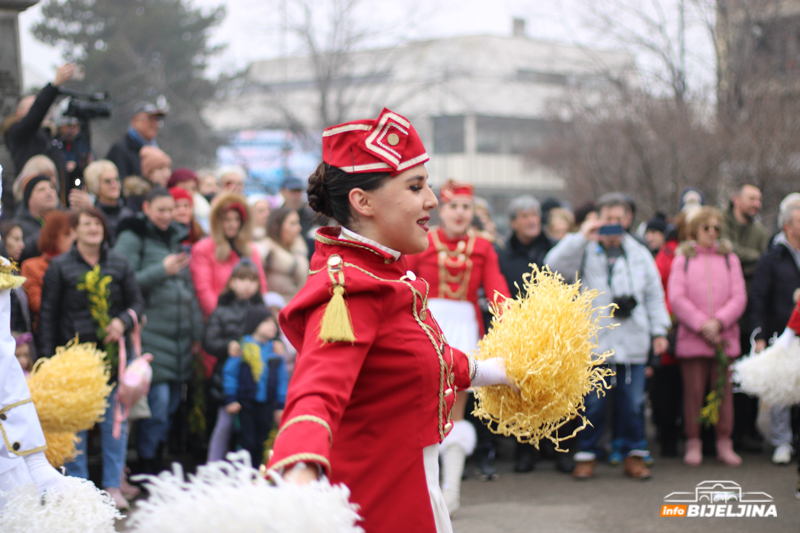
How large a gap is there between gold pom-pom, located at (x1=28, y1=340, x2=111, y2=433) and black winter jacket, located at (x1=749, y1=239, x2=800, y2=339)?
18.6 feet

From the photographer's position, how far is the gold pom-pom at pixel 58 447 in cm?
400

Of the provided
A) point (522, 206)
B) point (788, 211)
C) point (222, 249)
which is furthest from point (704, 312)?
point (222, 249)

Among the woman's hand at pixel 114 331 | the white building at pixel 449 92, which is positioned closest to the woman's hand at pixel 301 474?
the woman's hand at pixel 114 331

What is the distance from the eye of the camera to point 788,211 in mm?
7117

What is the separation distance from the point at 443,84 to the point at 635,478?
48.3ft

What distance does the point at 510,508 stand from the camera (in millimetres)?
5848

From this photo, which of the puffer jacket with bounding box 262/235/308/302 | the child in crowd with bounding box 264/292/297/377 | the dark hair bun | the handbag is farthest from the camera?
the puffer jacket with bounding box 262/235/308/302

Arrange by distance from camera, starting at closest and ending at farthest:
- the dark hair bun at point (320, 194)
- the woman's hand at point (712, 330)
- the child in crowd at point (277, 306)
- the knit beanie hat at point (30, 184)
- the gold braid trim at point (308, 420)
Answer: the gold braid trim at point (308, 420), the dark hair bun at point (320, 194), the knit beanie hat at point (30, 184), the child in crowd at point (277, 306), the woman's hand at point (712, 330)

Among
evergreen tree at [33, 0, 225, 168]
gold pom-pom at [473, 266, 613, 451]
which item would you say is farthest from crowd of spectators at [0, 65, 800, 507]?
evergreen tree at [33, 0, 225, 168]

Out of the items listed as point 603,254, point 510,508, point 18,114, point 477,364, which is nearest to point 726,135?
point 603,254

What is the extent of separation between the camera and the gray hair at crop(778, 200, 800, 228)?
7.05 meters

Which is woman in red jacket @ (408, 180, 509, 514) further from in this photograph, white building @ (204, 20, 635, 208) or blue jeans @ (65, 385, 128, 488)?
white building @ (204, 20, 635, 208)

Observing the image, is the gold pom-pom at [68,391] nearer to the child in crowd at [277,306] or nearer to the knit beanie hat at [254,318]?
the knit beanie hat at [254,318]

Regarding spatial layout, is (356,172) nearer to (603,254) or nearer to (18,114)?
(603,254)
